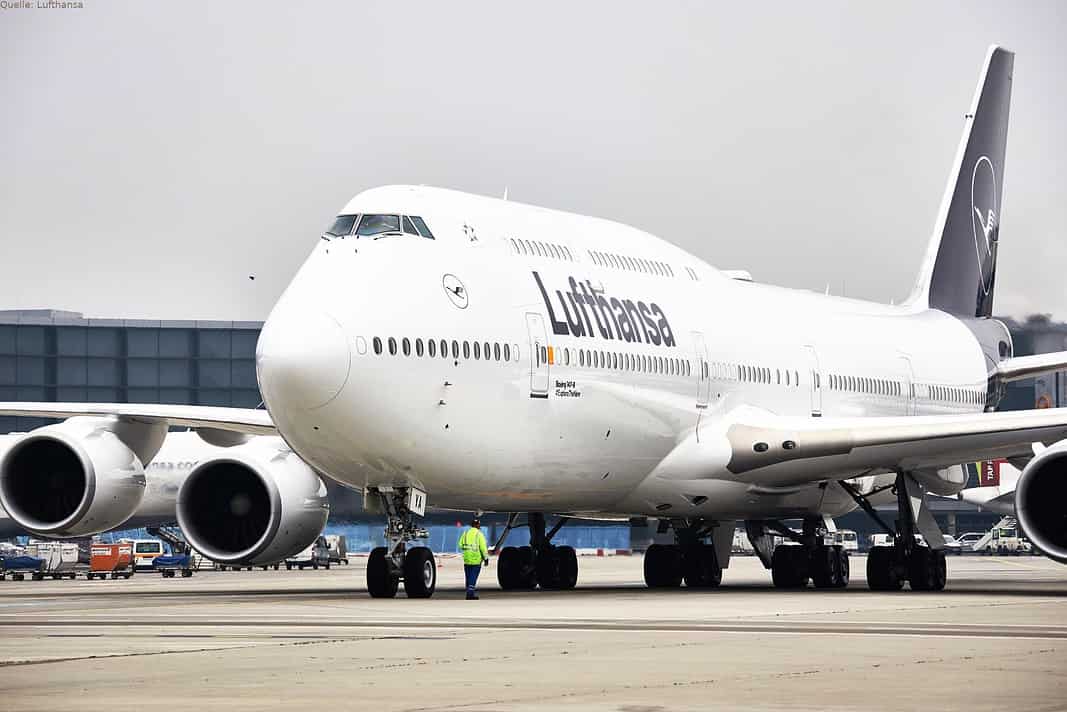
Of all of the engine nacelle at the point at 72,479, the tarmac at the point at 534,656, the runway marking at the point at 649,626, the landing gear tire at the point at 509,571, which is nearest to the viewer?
the tarmac at the point at 534,656

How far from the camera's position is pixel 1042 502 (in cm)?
2206

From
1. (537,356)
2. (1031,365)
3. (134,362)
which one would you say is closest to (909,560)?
(537,356)

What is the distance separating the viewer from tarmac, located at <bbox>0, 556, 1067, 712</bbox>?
9.33 meters

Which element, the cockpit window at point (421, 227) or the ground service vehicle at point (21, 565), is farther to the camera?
the ground service vehicle at point (21, 565)

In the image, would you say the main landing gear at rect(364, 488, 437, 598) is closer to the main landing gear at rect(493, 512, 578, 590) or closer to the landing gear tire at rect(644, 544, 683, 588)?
the main landing gear at rect(493, 512, 578, 590)

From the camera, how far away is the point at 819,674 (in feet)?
34.7

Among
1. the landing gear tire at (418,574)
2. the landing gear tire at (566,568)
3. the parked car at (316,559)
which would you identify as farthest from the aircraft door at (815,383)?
the parked car at (316,559)

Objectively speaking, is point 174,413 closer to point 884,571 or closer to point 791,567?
point 791,567

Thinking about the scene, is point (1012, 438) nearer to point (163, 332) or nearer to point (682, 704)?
point (682, 704)

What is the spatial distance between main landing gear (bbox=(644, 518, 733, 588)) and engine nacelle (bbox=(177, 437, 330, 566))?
613 cm

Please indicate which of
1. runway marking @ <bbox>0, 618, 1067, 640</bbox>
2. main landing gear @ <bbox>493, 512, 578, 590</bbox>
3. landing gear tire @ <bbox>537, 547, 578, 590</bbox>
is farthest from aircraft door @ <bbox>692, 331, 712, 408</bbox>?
runway marking @ <bbox>0, 618, 1067, 640</bbox>

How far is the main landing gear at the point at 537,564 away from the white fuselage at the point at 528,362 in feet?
4.57

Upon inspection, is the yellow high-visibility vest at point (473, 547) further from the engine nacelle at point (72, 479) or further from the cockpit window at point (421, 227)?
the engine nacelle at point (72, 479)

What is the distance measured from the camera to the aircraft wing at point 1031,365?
30.3 meters
